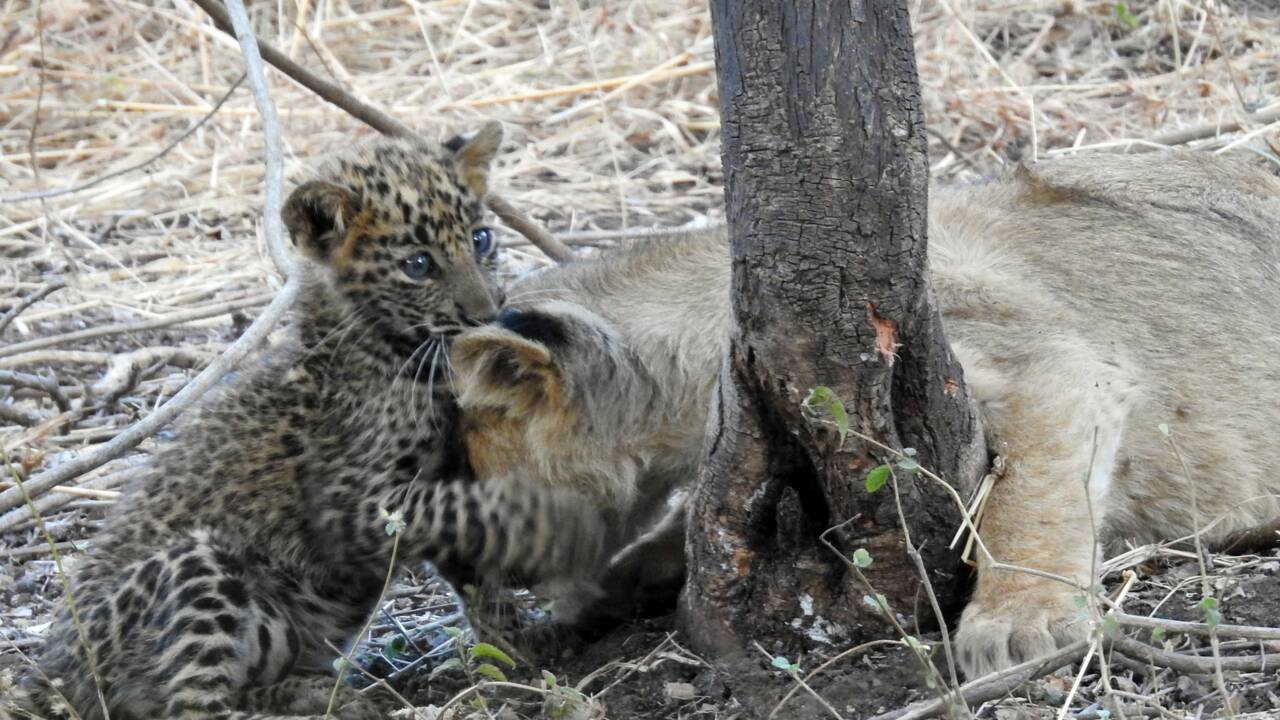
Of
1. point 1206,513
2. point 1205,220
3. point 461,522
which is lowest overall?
point 1206,513

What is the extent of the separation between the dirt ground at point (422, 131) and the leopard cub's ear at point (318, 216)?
1.03 metres

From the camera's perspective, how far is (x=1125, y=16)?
356 inches

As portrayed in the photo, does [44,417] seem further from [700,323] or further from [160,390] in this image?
[700,323]

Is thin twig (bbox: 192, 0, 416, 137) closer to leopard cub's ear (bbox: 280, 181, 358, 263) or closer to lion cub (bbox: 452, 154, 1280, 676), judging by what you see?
leopard cub's ear (bbox: 280, 181, 358, 263)

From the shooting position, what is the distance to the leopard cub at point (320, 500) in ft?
13.6

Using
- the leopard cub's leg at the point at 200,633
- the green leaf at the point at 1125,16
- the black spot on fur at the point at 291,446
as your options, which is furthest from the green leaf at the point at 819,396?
the green leaf at the point at 1125,16

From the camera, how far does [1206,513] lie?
4.48m

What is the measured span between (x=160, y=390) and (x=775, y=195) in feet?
12.6

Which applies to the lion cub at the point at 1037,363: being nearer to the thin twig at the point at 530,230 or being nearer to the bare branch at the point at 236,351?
the bare branch at the point at 236,351

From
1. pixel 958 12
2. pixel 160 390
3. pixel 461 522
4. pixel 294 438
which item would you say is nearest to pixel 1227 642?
pixel 461 522

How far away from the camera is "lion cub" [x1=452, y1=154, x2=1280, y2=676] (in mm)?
3920

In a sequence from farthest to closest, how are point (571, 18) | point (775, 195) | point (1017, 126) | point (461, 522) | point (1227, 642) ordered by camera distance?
1. point (571, 18)
2. point (1017, 126)
3. point (461, 522)
4. point (1227, 642)
5. point (775, 195)

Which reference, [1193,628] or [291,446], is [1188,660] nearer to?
[1193,628]

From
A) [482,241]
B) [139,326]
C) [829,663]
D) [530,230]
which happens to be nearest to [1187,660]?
[829,663]
